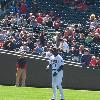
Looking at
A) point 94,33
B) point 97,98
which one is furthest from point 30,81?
point 97,98

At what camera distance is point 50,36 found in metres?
31.0

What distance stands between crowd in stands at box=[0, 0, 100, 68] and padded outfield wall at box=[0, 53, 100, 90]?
1.70 ft

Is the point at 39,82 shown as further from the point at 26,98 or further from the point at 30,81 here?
the point at 26,98

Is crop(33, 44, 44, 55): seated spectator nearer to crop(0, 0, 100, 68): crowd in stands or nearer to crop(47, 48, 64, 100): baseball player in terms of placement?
crop(0, 0, 100, 68): crowd in stands

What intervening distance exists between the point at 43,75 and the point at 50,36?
3.00 metres

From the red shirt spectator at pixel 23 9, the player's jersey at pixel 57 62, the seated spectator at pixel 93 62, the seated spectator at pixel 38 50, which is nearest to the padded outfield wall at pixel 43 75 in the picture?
the seated spectator at pixel 93 62

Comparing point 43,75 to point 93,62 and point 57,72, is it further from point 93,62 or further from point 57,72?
point 57,72

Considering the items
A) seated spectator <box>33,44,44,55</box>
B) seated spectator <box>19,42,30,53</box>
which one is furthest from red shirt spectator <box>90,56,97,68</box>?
seated spectator <box>19,42,30,53</box>

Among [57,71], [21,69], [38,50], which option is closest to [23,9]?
[38,50]

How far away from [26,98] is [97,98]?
314 centimetres

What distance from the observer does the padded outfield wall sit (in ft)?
91.7

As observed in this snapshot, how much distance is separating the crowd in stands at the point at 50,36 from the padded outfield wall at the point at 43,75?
0.52 metres

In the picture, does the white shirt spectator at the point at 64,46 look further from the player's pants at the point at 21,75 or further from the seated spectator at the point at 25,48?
the player's pants at the point at 21,75

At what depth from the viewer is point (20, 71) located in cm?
2819
